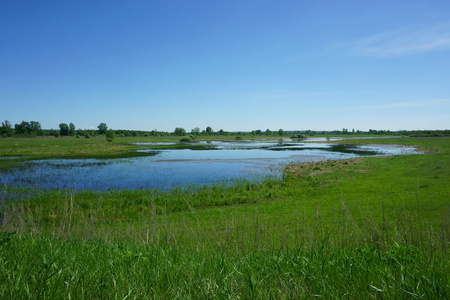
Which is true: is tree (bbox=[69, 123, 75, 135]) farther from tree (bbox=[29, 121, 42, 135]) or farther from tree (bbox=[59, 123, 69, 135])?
tree (bbox=[29, 121, 42, 135])

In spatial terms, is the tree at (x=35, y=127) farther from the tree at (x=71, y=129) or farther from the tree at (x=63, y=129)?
the tree at (x=71, y=129)

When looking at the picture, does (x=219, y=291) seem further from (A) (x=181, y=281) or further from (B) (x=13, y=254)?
(B) (x=13, y=254)

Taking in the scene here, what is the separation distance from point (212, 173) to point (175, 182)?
253 inches

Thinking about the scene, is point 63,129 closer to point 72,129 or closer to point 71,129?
point 71,129

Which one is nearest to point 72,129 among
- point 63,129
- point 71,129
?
point 71,129

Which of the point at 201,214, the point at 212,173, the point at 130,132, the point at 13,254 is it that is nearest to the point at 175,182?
the point at 212,173

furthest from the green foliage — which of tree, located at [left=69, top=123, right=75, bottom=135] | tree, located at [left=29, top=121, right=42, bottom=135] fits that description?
tree, located at [left=29, top=121, right=42, bottom=135]

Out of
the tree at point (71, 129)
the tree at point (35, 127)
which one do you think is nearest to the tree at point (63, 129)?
the tree at point (71, 129)

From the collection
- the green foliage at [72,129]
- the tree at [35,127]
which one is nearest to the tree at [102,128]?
the green foliage at [72,129]

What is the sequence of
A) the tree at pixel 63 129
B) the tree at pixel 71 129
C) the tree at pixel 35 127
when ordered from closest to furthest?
the tree at pixel 35 127
the tree at pixel 71 129
the tree at pixel 63 129

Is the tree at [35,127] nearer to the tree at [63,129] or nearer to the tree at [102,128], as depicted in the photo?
the tree at [63,129]

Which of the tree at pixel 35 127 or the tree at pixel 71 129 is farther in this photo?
the tree at pixel 71 129

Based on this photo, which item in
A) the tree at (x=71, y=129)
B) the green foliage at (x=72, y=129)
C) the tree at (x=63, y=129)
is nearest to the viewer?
the green foliage at (x=72, y=129)

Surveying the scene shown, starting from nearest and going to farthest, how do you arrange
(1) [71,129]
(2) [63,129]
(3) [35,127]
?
(3) [35,127] < (2) [63,129] < (1) [71,129]
